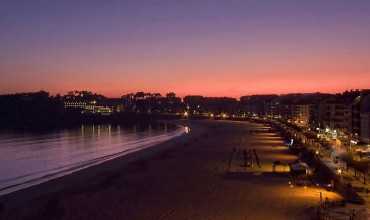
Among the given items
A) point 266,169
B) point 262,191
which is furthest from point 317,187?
point 266,169

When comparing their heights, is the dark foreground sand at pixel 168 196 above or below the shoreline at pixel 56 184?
above

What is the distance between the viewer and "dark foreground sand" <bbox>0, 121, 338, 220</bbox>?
1731 centimetres

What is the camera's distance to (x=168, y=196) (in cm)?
2048

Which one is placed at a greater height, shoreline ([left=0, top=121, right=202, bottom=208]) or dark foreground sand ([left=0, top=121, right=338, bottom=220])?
dark foreground sand ([left=0, top=121, right=338, bottom=220])

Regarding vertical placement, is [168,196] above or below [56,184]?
above

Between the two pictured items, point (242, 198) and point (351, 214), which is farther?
point (242, 198)

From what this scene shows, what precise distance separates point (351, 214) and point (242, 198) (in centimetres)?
592

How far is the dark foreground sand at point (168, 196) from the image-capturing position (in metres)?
17.3

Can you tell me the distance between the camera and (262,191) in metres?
21.0

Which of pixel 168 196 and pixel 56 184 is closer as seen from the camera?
pixel 168 196

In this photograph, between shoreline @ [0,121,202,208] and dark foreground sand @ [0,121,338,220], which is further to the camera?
shoreline @ [0,121,202,208]

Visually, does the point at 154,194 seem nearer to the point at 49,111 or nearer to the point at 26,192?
the point at 26,192

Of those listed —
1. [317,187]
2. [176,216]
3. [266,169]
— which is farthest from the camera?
[266,169]

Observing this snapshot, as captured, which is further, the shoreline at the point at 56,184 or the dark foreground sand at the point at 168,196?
the shoreline at the point at 56,184
